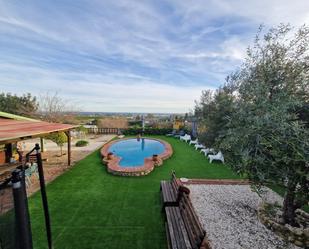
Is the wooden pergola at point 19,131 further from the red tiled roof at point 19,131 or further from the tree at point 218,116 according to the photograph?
the tree at point 218,116

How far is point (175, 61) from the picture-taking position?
18500 mm

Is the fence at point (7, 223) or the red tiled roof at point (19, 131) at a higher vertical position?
the red tiled roof at point (19, 131)

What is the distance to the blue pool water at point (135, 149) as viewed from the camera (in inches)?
602

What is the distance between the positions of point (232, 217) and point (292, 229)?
61.4 inches

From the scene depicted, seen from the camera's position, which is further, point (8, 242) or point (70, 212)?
point (70, 212)

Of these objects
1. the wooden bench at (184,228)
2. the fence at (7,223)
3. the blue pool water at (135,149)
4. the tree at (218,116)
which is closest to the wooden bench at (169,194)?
the wooden bench at (184,228)

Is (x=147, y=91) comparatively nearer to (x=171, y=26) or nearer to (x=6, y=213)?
(x=171, y=26)

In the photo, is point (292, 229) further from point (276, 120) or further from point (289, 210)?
point (276, 120)

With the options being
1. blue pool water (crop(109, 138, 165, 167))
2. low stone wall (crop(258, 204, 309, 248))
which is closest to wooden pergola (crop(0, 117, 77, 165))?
low stone wall (crop(258, 204, 309, 248))

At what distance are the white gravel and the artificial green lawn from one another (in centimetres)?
142

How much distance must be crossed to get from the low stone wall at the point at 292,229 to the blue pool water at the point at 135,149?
9.41 metres

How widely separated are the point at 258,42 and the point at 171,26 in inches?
245

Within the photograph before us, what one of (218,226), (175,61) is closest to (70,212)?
(218,226)

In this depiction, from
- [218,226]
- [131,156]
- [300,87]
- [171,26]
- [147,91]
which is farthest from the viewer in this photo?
[147,91]
